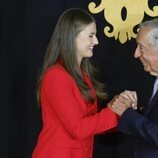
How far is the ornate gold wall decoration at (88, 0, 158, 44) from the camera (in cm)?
214

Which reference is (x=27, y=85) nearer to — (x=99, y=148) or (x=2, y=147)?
(x=2, y=147)

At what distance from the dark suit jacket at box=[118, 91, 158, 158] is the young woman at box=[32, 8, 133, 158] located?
13cm

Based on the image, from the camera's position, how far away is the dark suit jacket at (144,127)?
1415 millimetres

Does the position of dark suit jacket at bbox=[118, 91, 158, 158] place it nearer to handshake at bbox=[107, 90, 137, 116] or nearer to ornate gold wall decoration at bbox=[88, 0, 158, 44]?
handshake at bbox=[107, 90, 137, 116]

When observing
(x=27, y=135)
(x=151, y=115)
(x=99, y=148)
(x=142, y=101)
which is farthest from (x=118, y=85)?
(x=151, y=115)

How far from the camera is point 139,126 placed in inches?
56.7

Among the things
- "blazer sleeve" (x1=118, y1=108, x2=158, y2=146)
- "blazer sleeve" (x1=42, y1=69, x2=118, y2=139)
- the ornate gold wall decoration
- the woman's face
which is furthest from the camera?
the ornate gold wall decoration

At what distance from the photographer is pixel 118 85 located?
2213 millimetres

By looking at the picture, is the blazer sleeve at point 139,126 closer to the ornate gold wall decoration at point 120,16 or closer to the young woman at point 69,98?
the young woman at point 69,98

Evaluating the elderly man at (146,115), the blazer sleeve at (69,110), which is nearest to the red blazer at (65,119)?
the blazer sleeve at (69,110)

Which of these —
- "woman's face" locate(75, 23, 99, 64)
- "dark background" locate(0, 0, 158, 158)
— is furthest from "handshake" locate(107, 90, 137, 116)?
"dark background" locate(0, 0, 158, 158)

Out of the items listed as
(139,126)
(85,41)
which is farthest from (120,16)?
(139,126)

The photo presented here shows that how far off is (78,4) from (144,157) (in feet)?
3.15

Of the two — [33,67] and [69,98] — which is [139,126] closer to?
[69,98]
